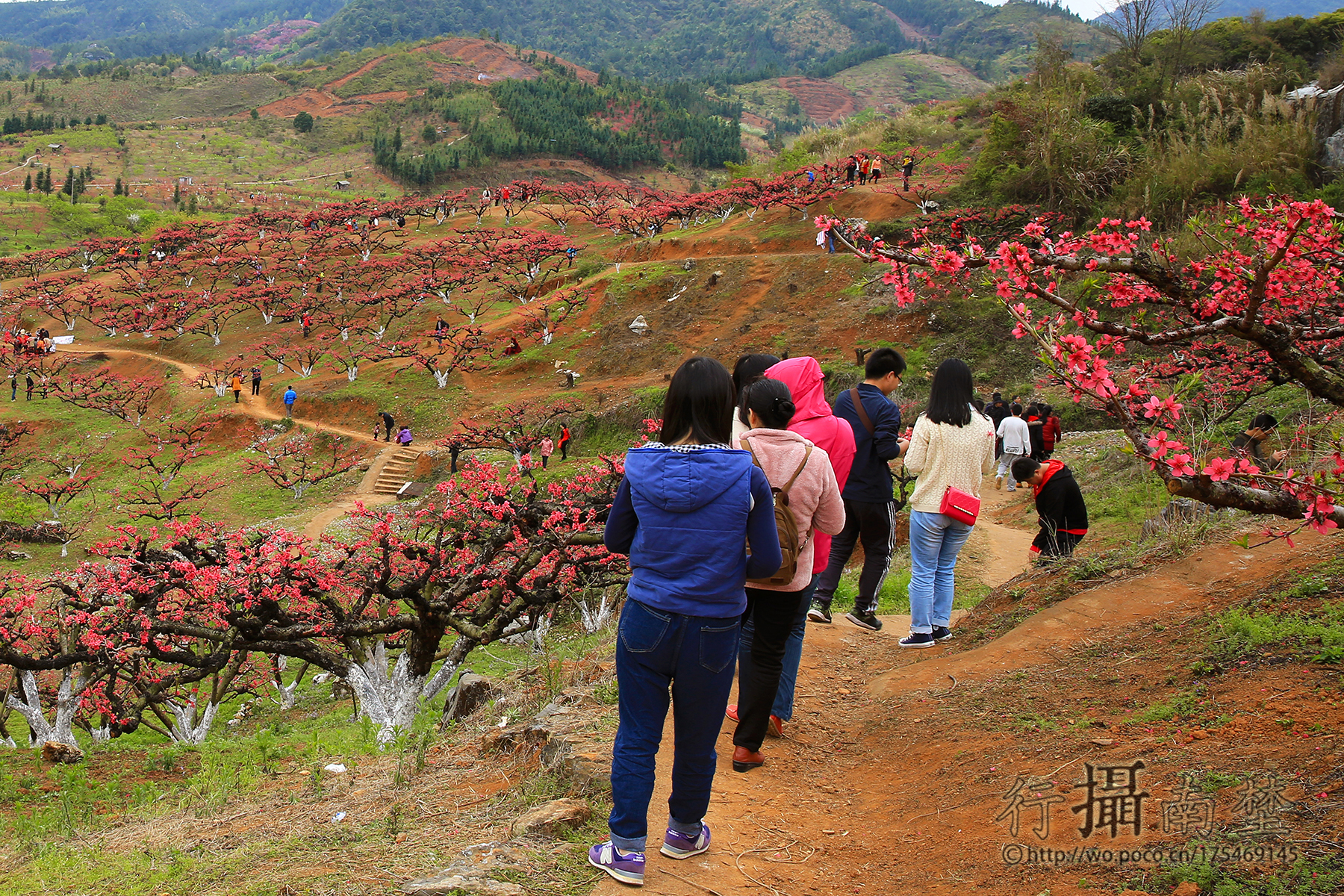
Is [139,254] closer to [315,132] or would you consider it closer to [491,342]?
[491,342]

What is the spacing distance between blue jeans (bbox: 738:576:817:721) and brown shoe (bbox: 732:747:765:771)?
0.71 feet

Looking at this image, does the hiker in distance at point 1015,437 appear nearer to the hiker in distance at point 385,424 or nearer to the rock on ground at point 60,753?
the rock on ground at point 60,753

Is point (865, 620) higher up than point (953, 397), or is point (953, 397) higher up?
point (953, 397)

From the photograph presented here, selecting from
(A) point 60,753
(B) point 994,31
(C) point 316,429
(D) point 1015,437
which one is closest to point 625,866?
(A) point 60,753

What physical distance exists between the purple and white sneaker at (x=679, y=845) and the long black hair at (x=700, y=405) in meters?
1.41

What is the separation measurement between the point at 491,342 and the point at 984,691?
2443 centimetres

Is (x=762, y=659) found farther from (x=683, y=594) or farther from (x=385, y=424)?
(x=385, y=424)

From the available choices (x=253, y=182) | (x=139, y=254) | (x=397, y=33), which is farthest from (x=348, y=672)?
(x=397, y=33)

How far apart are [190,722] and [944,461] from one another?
9506 millimetres

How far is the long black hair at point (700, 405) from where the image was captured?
282cm

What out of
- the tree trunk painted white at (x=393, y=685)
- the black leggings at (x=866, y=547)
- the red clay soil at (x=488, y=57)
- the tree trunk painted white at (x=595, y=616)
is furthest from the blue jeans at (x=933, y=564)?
the red clay soil at (x=488, y=57)

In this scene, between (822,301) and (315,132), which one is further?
(315,132)

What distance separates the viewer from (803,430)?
3.99 m

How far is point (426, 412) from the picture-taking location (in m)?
24.2
